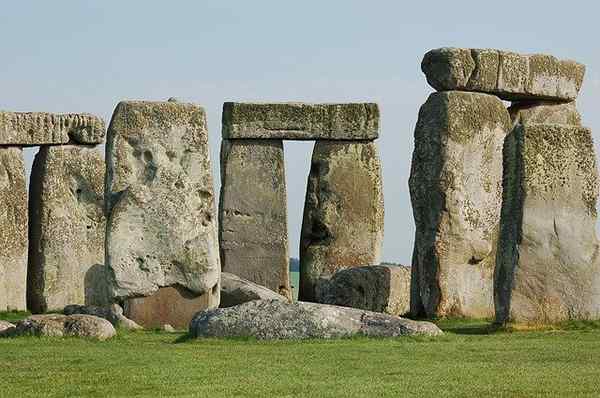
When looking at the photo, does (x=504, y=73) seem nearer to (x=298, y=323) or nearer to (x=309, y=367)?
(x=298, y=323)

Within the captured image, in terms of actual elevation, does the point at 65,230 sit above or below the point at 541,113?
below

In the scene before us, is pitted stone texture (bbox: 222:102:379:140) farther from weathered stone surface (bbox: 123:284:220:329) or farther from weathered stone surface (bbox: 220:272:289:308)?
weathered stone surface (bbox: 123:284:220:329)

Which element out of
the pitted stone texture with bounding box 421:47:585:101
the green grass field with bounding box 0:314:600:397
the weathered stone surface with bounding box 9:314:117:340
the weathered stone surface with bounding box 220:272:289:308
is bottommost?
the green grass field with bounding box 0:314:600:397

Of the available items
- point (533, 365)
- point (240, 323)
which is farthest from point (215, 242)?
point (533, 365)

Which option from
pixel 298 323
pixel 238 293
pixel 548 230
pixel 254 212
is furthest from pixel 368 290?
pixel 298 323

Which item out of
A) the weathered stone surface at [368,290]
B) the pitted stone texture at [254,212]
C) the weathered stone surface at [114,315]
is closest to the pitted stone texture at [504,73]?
the weathered stone surface at [368,290]

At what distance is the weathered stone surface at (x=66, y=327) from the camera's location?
21.6m

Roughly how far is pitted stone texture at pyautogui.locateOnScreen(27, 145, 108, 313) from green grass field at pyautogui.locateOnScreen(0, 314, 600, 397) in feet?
36.8

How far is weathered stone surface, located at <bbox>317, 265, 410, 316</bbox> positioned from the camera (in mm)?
28406

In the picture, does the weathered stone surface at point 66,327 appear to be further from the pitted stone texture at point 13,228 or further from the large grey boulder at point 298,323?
the pitted stone texture at point 13,228

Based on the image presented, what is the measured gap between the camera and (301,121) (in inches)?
1363

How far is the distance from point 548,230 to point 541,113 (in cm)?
865

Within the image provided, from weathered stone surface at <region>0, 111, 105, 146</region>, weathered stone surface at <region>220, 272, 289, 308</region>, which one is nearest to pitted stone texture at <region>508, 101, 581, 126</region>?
weathered stone surface at <region>220, 272, 289, 308</region>

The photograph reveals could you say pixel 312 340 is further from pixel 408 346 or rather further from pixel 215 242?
pixel 215 242
